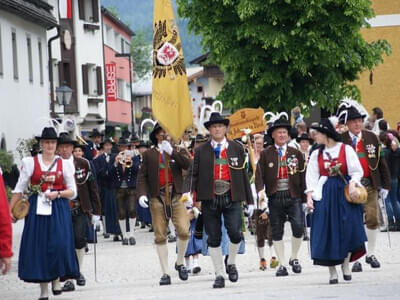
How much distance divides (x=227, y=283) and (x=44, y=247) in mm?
2487

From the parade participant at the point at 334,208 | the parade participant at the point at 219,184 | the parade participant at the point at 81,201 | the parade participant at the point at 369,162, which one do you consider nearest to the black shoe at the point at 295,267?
the parade participant at the point at 369,162

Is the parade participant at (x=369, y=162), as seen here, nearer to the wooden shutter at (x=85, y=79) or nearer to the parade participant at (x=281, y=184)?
the parade participant at (x=281, y=184)

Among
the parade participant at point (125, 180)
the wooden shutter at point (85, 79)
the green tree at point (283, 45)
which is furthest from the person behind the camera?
the wooden shutter at point (85, 79)

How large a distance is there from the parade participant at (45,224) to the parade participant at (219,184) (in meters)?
1.64

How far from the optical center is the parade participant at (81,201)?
49.6ft

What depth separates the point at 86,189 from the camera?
15383mm

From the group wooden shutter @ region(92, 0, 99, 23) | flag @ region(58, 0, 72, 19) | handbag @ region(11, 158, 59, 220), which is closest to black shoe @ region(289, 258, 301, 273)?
handbag @ region(11, 158, 59, 220)

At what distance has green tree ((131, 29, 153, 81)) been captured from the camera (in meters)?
123

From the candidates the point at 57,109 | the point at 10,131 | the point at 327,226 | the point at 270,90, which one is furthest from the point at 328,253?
the point at 57,109

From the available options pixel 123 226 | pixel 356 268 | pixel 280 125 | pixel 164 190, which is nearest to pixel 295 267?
pixel 356 268

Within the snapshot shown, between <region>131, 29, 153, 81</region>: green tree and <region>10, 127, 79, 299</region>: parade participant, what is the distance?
358ft

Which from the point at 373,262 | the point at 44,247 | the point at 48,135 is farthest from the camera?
the point at 373,262

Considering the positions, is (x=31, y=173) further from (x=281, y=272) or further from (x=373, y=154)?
(x=373, y=154)

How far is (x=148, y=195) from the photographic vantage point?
15430 mm
